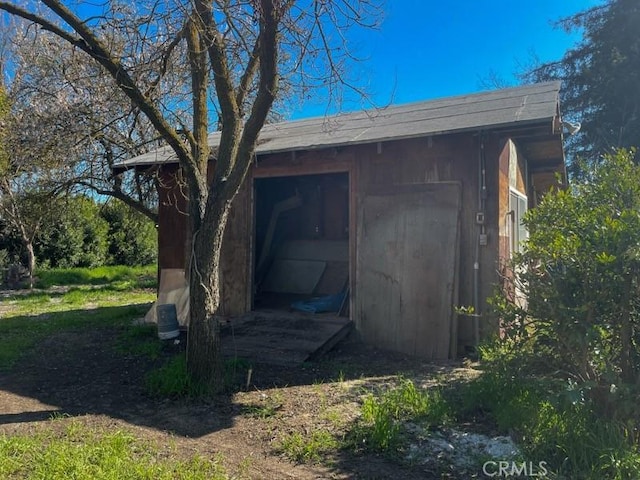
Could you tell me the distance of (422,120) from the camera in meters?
6.08

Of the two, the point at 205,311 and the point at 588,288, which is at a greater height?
the point at 588,288

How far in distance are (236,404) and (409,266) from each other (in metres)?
2.70

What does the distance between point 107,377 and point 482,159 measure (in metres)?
4.79

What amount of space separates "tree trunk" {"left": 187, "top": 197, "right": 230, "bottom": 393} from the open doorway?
12.7ft

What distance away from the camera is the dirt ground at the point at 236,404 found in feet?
9.39

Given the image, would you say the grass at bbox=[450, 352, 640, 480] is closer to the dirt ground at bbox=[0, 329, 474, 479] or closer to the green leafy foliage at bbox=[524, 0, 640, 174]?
the dirt ground at bbox=[0, 329, 474, 479]

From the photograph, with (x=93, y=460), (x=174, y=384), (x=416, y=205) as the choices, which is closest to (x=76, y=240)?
(x=174, y=384)

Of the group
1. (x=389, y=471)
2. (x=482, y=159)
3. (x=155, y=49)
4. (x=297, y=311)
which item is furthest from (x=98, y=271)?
(x=389, y=471)

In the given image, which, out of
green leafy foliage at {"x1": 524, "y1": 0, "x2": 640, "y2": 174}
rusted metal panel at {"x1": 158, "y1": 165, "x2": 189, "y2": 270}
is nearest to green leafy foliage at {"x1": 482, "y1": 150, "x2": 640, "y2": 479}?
rusted metal panel at {"x1": 158, "y1": 165, "x2": 189, "y2": 270}

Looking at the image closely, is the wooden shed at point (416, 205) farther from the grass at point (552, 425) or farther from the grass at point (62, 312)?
the grass at point (62, 312)

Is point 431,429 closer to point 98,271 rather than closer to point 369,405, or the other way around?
point 369,405

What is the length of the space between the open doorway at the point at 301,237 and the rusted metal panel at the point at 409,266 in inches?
92.4

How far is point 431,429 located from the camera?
3.23 metres

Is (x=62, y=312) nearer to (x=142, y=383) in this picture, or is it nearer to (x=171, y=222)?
(x=171, y=222)
